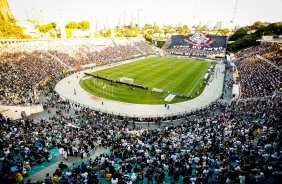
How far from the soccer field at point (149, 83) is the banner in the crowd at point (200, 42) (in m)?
44.3

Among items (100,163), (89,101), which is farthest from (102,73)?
(100,163)

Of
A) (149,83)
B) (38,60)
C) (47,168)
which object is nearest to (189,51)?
(149,83)

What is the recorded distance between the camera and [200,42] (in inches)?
4218

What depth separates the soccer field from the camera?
125 ft

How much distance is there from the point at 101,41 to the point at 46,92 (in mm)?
53174

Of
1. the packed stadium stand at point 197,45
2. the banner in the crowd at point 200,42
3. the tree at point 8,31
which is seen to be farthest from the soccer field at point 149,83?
the banner in the crowd at point 200,42

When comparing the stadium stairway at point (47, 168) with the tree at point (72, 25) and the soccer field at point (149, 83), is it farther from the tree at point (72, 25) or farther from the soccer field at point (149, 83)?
the tree at point (72, 25)

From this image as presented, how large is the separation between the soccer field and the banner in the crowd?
44.3 m

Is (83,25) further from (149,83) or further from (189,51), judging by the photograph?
(149,83)

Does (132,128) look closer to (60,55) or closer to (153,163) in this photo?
(153,163)

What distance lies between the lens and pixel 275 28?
86.8 metres

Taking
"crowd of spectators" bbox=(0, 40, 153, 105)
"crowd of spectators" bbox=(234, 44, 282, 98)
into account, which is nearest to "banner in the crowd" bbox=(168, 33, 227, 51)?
"crowd of spectators" bbox=(0, 40, 153, 105)

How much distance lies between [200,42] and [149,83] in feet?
A: 234

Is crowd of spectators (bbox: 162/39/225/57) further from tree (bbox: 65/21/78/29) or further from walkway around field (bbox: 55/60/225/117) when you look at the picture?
tree (bbox: 65/21/78/29)
